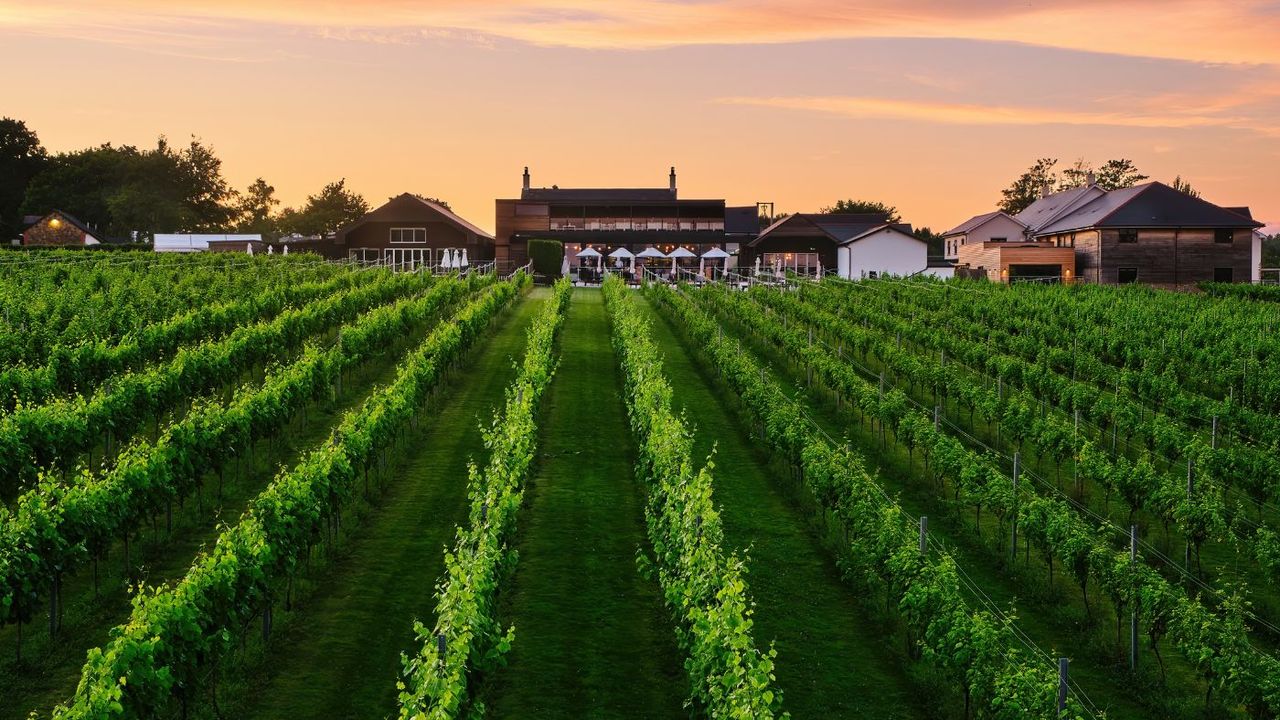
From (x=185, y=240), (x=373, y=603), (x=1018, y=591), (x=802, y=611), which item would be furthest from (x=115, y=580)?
(x=185, y=240)

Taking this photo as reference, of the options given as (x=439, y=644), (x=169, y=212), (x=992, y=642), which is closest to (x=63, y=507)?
(x=439, y=644)

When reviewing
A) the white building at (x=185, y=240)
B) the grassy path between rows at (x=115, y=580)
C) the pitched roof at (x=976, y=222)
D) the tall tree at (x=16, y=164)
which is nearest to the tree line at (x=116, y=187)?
the tall tree at (x=16, y=164)

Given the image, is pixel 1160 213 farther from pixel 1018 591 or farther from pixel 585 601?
pixel 585 601

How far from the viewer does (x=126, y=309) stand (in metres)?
34.6

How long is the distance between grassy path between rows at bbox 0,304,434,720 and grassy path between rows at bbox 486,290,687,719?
412cm

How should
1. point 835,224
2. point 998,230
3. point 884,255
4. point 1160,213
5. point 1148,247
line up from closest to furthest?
point 1148,247 → point 1160,213 → point 884,255 → point 998,230 → point 835,224

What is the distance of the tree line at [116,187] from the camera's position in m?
110

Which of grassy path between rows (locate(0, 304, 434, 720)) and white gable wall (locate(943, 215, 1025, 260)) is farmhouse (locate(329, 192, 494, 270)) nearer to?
white gable wall (locate(943, 215, 1025, 260))

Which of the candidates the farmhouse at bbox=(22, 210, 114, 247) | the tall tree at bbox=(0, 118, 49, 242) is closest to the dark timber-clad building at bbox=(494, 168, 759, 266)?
the farmhouse at bbox=(22, 210, 114, 247)

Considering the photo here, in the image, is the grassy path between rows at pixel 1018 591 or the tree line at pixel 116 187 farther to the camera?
the tree line at pixel 116 187

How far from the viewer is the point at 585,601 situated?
17.1 meters

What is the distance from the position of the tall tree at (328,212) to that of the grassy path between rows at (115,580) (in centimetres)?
11191

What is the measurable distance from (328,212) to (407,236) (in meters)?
53.8

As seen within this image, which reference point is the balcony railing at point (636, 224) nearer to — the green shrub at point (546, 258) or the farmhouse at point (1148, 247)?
the green shrub at point (546, 258)
